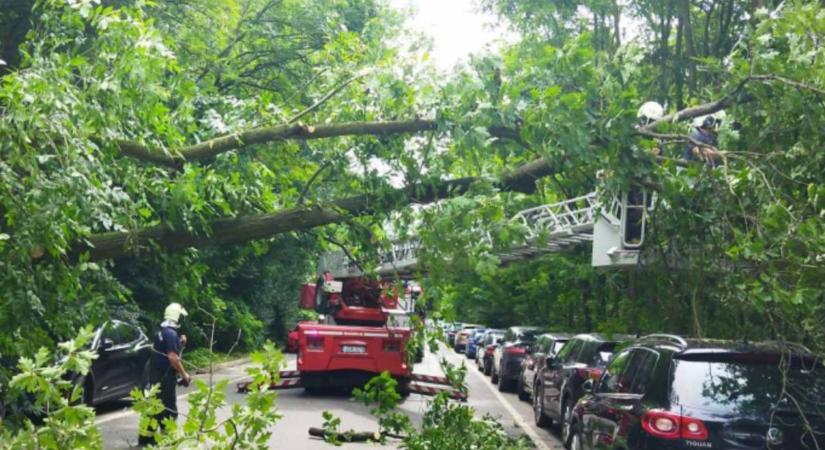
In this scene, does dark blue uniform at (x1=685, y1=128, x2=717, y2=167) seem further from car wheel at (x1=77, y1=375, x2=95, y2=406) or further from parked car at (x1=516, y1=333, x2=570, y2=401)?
car wheel at (x1=77, y1=375, x2=95, y2=406)

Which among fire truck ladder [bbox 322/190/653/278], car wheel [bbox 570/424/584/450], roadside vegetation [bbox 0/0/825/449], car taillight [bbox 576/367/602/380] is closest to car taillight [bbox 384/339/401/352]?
fire truck ladder [bbox 322/190/653/278]

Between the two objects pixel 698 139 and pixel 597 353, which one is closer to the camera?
pixel 698 139

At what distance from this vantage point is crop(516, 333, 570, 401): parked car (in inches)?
702

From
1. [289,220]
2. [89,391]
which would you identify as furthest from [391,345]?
[289,220]

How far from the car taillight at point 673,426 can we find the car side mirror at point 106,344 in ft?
27.1

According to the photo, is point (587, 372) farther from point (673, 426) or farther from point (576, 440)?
point (673, 426)

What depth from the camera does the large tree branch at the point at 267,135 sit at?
934 cm

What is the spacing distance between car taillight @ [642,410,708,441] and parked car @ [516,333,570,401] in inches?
353

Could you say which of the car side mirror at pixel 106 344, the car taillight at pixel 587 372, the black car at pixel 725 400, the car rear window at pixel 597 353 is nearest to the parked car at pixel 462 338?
the car rear window at pixel 597 353

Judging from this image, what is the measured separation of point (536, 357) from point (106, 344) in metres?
8.42

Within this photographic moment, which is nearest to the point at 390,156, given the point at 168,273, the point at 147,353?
the point at 168,273

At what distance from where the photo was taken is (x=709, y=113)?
9.57m

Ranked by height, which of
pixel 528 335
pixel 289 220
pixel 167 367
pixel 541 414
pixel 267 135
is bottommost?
pixel 541 414

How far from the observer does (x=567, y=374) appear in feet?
45.4
